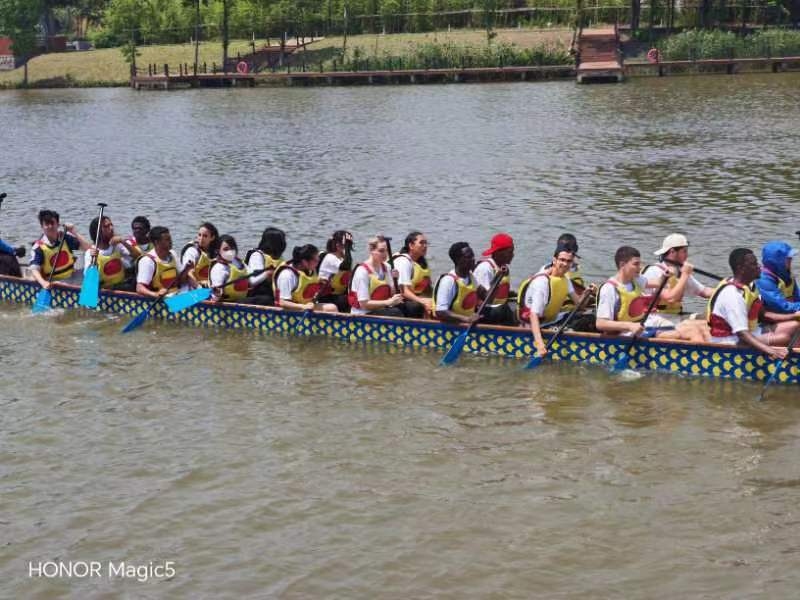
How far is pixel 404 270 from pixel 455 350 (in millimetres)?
1403

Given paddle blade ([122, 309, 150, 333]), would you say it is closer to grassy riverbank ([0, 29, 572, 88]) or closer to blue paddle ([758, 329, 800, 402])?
blue paddle ([758, 329, 800, 402])

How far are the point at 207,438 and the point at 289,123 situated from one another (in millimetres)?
37168

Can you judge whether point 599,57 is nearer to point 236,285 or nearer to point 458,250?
point 236,285

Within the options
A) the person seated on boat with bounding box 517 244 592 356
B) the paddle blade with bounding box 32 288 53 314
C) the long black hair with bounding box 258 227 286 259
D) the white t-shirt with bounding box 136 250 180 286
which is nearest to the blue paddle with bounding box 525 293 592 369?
the person seated on boat with bounding box 517 244 592 356

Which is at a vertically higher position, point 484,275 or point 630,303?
point 484,275

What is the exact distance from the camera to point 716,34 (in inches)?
2566

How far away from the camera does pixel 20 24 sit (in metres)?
91.0

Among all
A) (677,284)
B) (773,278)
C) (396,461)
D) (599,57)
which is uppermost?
(599,57)

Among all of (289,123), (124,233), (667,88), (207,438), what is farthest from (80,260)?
(667,88)

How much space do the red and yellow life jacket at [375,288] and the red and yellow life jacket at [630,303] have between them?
10.8 ft

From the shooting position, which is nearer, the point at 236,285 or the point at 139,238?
the point at 236,285

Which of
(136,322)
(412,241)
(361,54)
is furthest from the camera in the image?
(361,54)

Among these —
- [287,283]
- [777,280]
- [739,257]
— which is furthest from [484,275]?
[777,280]

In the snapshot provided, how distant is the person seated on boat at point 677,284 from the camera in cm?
1338
